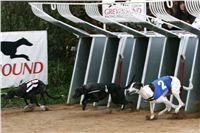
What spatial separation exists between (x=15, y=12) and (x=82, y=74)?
3.96 meters

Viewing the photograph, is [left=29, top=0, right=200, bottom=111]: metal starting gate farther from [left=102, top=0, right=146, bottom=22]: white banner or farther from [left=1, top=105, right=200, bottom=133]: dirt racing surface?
[left=1, top=105, right=200, bottom=133]: dirt racing surface

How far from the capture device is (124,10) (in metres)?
12.1

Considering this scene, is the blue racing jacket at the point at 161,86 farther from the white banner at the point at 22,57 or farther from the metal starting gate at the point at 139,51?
the white banner at the point at 22,57

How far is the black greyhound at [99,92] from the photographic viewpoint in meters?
12.4

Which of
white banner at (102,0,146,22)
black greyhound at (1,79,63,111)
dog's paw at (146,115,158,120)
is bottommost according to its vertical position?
black greyhound at (1,79,63,111)

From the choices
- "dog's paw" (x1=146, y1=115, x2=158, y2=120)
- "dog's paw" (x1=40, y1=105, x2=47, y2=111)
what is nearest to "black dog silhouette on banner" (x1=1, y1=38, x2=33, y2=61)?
"dog's paw" (x1=40, y1=105, x2=47, y2=111)

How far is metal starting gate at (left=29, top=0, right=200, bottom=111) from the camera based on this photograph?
11891 millimetres

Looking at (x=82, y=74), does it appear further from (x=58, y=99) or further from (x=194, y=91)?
(x=194, y=91)

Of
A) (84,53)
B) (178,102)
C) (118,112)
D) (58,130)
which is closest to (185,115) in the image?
(178,102)

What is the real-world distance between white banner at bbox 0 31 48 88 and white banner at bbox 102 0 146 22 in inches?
108

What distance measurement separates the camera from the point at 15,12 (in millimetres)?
18094

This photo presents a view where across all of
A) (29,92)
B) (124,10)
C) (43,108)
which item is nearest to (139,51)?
(124,10)

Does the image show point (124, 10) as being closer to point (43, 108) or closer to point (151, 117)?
point (151, 117)

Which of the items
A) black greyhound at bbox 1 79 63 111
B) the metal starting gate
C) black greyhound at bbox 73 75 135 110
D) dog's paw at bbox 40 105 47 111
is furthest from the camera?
dog's paw at bbox 40 105 47 111
